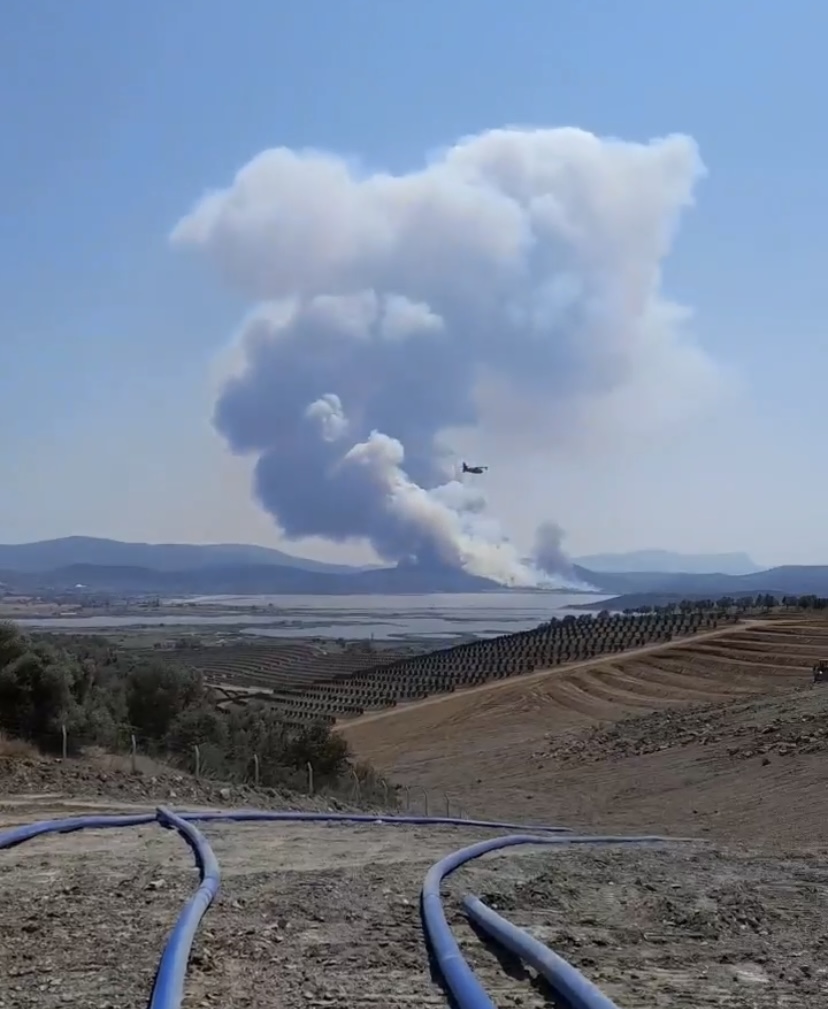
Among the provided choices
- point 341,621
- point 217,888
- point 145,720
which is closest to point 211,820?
point 217,888

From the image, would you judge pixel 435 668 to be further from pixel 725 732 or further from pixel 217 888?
pixel 217 888

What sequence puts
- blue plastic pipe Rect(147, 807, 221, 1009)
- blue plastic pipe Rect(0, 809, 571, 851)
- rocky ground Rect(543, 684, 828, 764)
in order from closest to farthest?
blue plastic pipe Rect(147, 807, 221, 1009) → blue plastic pipe Rect(0, 809, 571, 851) → rocky ground Rect(543, 684, 828, 764)

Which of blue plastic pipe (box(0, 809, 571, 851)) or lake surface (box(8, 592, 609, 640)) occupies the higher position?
blue plastic pipe (box(0, 809, 571, 851))

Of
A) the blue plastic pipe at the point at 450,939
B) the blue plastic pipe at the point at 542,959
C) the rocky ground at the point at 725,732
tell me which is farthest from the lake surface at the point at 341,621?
the blue plastic pipe at the point at 542,959

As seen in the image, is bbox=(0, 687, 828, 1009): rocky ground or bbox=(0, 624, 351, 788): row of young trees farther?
bbox=(0, 624, 351, 788): row of young trees

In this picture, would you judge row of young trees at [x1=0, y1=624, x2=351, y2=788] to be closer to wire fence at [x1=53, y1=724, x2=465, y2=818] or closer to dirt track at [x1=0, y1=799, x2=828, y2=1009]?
wire fence at [x1=53, y1=724, x2=465, y2=818]

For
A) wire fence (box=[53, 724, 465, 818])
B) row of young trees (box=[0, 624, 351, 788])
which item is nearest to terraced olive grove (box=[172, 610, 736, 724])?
row of young trees (box=[0, 624, 351, 788])

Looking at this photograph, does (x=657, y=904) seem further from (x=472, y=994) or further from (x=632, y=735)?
(x=632, y=735)

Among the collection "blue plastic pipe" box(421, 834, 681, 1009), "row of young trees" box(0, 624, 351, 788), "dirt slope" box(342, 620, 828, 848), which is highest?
"blue plastic pipe" box(421, 834, 681, 1009)
